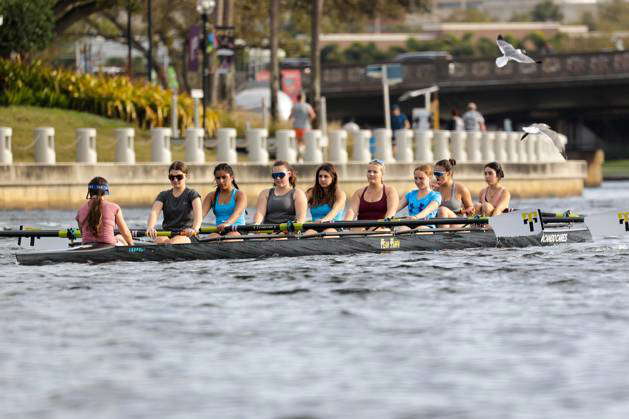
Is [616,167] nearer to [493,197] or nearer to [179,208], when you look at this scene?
Answer: [493,197]

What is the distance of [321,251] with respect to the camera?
856 inches

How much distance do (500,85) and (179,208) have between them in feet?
181

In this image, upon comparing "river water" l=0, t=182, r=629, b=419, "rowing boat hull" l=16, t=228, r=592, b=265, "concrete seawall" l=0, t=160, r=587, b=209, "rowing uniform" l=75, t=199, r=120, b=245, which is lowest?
"river water" l=0, t=182, r=629, b=419

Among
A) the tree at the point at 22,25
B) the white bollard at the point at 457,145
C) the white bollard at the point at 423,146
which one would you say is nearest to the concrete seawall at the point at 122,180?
the white bollard at the point at 423,146

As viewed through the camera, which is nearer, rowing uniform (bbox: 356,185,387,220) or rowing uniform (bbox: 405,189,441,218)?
rowing uniform (bbox: 356,185,387,220)

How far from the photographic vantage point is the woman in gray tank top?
70.2ft

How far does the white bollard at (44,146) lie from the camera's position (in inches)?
1454

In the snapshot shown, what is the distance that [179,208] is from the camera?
20875 millimetres

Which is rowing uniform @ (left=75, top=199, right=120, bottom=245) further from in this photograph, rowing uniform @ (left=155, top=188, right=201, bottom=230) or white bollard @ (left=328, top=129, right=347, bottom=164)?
white bollard @ (left=328, top=129, right=347, bottom=164)

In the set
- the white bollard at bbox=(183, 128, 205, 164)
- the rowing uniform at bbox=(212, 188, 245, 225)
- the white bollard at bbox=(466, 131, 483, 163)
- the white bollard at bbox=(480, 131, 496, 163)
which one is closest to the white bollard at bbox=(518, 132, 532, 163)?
the white bollard at bbox=(480, 131, 496, 163)

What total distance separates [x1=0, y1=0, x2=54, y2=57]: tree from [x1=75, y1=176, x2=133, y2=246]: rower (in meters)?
26.7

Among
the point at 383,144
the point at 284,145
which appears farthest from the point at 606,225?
the point at 383,144

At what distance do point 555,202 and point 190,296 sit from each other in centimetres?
3168

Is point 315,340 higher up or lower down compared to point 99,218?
lower down
